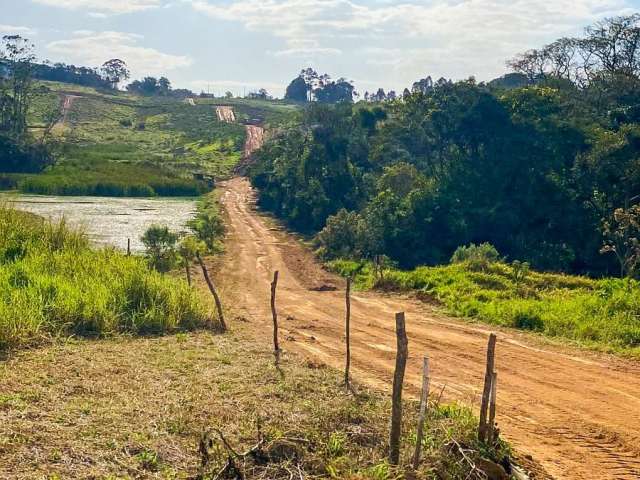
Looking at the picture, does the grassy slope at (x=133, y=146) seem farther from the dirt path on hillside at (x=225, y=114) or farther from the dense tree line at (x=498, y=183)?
the dense tree line at (x=498, y=183)

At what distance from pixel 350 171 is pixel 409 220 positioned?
972cm

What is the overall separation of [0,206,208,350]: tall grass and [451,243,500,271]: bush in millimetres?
9516

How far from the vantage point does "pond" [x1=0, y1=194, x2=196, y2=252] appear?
29.8m

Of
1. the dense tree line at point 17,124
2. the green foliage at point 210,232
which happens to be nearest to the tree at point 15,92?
the dense tree line at point 17,124

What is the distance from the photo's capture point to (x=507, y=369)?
11391mm

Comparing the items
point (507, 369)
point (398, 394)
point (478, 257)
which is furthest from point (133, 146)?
point (398, 394)

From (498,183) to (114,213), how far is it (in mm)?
21717

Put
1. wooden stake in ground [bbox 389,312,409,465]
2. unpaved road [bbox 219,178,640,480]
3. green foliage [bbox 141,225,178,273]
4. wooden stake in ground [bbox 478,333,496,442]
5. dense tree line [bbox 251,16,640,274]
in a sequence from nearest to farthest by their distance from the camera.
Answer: wooden stake in ground [bbox 389,312,409,465] → wooden stake in ground [bbox 478,333,496,442] → unpaved road [bbox 219,178,640,480] → green foliage [bbox 141,225,178,273] → dense tree line [bbox 251,16,640,274]

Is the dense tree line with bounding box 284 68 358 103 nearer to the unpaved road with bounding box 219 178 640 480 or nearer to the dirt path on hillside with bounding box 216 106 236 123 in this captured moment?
the dirt path on hillside with bounding box 216 106 236 123

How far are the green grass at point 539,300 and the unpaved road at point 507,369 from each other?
0.71 metres

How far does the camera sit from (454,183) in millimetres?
28172

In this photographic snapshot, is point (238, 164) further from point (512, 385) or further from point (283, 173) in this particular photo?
point (512, 385)

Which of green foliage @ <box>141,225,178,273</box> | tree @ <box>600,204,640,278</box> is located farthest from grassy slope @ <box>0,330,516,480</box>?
tree @ <box>600,204,640,278</box>

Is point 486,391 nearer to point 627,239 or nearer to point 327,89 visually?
point 627,239
